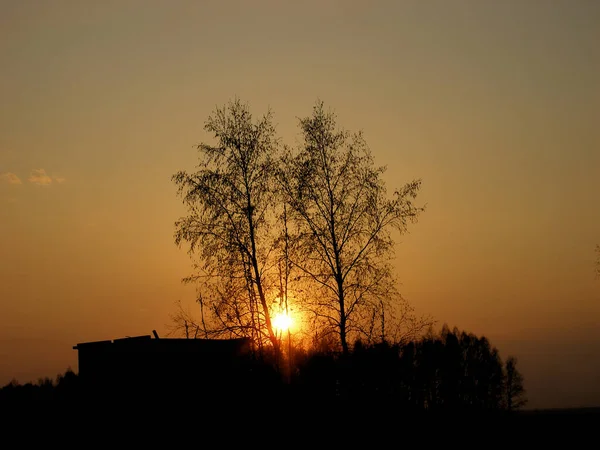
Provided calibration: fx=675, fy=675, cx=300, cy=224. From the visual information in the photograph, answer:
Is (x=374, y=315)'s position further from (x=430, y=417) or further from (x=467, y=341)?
(x=467, y=341)

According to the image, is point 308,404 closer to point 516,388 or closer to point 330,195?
point 330,195

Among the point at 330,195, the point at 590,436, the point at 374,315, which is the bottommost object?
the point at 590,436

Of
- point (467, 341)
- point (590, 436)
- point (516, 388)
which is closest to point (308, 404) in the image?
point (590, 436)

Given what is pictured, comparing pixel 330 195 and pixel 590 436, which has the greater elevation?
pixel 330 195

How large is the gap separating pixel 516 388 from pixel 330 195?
65.6m

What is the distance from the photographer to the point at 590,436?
864 inches

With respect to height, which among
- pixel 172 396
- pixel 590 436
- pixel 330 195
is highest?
pixel 330 195

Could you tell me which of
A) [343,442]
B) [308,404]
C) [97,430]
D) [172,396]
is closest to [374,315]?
[308,404]

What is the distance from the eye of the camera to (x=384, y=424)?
27.4 metres

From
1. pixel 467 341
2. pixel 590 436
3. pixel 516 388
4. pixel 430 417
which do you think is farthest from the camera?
pixel 467 341

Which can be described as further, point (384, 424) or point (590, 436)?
point (384, 424)

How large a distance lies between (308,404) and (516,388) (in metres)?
66.1

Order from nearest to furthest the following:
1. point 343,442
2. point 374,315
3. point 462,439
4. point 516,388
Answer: point 462,439, point 343,442, point 374,315, point 516,388

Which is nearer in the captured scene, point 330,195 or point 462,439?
point 462,439
